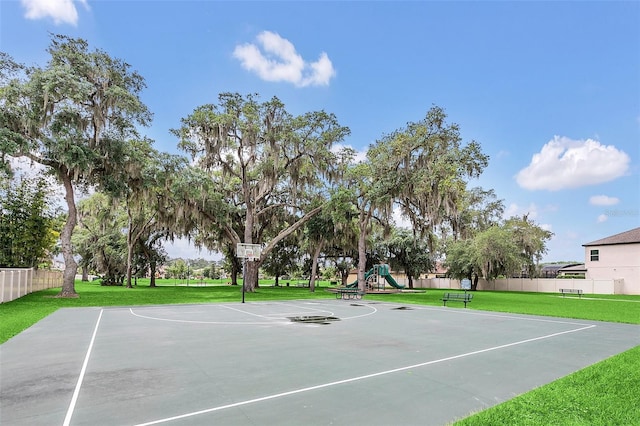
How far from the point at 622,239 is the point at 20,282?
4681 centimetres

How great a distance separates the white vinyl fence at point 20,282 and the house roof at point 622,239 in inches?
1783

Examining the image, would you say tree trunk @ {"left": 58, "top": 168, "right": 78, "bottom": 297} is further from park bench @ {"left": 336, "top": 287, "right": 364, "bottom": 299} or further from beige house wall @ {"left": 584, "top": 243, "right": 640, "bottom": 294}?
beige house wall @ {"left": 584, "top": 243, "right": 640, "bottom": 294}

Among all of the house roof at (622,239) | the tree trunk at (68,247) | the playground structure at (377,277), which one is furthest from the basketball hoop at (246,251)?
the house roof at (622,239)

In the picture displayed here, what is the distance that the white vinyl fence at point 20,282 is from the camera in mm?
17172

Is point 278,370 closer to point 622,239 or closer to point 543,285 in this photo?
point 543,285

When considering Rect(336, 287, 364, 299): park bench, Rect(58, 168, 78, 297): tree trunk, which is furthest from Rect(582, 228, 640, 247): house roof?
Rect(58, 168, 78, 297): tree trunk

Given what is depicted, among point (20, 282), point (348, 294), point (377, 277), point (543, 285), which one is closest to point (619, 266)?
point (543, 285)

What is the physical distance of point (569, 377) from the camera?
5.52 metres

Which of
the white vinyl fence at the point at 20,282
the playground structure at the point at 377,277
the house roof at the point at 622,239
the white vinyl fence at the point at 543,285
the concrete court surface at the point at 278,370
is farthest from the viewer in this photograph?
the house roof at the point at 622,239

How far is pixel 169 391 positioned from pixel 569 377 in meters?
5.49

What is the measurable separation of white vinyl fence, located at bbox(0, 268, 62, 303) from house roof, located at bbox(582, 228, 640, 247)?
4530 centimetres

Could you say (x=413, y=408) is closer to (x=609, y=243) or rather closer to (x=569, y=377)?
(x=569, y=377)

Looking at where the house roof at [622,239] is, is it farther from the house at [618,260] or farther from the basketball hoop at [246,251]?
the basketball hoop at [246,251]

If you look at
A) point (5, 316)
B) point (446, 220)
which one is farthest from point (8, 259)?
point (446, 220)
